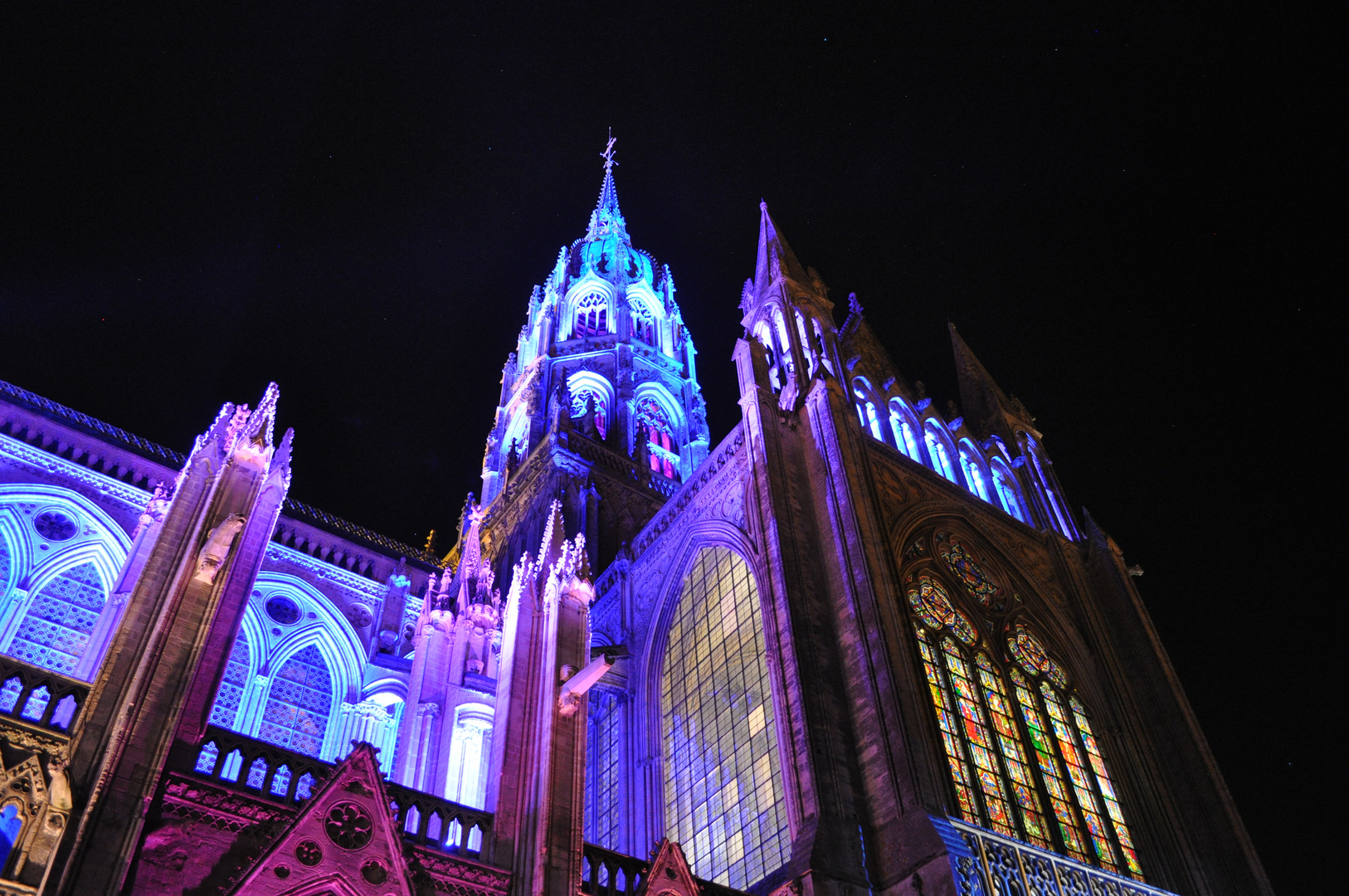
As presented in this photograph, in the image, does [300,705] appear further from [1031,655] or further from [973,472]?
[973,472]

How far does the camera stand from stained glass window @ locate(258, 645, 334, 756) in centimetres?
2373

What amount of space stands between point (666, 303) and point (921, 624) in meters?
28.8

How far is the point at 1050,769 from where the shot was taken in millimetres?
21906

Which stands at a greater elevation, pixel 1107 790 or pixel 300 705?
pixel 300 705

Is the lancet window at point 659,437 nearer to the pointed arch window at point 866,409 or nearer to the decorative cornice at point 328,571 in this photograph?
the pointed arch window at point 866,409

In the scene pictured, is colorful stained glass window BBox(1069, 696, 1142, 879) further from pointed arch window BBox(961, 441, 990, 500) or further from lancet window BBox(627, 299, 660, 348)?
lancet window BBox(627, 299, 660, 348)

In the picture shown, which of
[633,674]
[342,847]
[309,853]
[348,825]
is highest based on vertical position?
[633,674]

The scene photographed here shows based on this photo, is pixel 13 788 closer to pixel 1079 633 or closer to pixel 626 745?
pixel 626 745

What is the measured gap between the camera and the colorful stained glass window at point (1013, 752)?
65.7 ft

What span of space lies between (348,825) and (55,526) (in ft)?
50.8

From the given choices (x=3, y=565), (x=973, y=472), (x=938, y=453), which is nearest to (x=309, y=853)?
(x=3, y=565)

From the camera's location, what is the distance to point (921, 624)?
2275 centimetres

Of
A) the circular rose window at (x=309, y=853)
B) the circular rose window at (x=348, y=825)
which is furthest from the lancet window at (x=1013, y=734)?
the circular rose window at (x=309, y=853)

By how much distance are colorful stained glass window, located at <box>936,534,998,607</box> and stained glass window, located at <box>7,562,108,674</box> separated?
67.9ft
